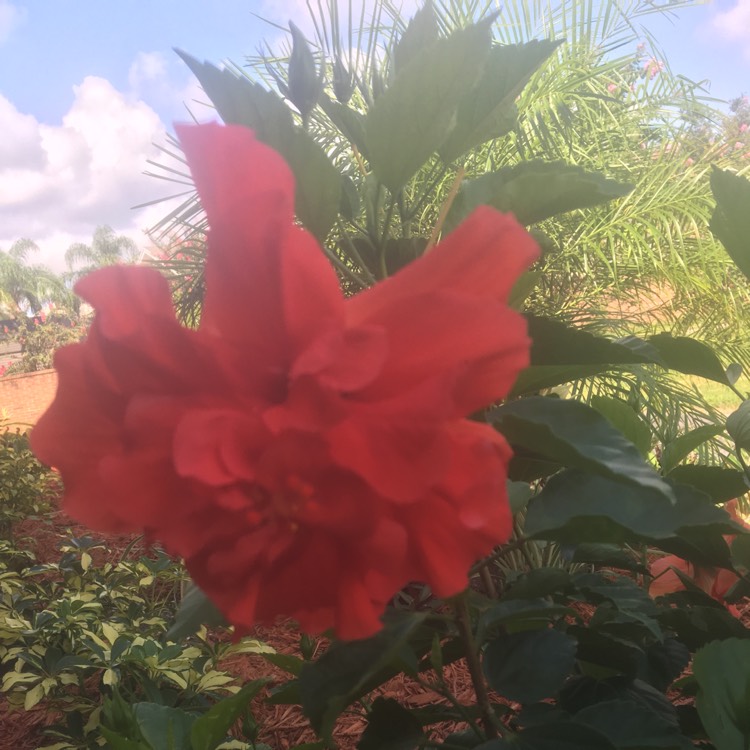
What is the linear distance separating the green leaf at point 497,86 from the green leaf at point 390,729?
0.45 meters

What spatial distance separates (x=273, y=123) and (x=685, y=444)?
1.96 ft

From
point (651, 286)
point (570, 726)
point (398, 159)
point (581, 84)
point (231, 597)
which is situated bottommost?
point (570, 726)

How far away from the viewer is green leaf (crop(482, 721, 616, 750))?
45 centimetres

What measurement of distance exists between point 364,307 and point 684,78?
4.47 metres

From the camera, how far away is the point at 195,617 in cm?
39

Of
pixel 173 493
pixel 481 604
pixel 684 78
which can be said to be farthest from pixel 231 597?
pixel 684 78

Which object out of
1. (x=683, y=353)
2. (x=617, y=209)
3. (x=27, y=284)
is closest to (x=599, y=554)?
(x=683, y=353)

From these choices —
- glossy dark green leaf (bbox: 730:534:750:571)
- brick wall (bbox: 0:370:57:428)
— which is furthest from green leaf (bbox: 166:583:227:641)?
brick wall (bbox: 0:370:57:428)

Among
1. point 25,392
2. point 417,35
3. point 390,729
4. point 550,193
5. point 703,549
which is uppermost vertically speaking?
point 25,392

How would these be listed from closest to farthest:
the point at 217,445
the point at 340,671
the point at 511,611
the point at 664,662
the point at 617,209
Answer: the point at 217,445
the point at 340,671
the point at 511,611
the point at 664,662
the point at 617,209

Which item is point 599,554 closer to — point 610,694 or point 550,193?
point 610,694

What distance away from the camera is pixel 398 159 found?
403mm

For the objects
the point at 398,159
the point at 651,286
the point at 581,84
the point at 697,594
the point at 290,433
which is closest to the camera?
the point at 290,433

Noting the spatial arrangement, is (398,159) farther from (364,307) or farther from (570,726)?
(570,726)
